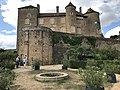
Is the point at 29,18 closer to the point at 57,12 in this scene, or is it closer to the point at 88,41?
the point at 57,12

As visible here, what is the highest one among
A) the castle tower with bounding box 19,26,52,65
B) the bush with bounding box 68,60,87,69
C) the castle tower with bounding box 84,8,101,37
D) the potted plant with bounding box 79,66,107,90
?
the castle tower with bounding box 84,8,101,37

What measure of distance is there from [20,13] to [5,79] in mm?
35862

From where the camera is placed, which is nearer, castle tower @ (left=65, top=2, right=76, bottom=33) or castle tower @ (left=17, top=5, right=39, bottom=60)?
castle tower @ (left=17, top=5, right=39, bottom=60)

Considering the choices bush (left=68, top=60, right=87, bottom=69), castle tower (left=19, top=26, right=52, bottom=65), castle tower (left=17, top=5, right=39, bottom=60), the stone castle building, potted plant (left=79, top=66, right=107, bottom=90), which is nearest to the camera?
potted plant (left=79, top=66, right=107, bottom=90)

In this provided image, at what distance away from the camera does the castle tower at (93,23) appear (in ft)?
156

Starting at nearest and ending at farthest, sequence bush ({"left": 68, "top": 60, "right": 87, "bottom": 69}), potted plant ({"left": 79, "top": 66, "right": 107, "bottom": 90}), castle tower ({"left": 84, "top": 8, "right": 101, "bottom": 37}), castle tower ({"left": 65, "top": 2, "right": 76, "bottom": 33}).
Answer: potted plant ({"left": 79, "top": 66, "right": 107, "bottom": 90}), bush ({"left": 68, "top": 60, "right": 87, "bottom": 69}), castle tower ({"left": 65, "top": 2, "right": 76, "bottom": 33}), castle tower ({"left": 84, "top": 8, "right": 101, "bottom": 37})

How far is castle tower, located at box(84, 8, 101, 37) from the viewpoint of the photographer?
1875 inches

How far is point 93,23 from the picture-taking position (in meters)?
47.7

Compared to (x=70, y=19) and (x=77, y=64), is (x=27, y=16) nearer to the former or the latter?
(x=70, y=19)

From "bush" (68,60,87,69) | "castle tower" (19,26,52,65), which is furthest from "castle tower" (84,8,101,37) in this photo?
"bush" (68,60,87,69)

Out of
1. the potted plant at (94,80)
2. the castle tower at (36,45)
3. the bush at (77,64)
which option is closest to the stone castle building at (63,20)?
the castle tower at (36,45)

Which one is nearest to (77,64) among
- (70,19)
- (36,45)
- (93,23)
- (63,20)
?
(36,45)

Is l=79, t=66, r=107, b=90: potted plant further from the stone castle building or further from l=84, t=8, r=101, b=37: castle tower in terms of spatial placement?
l=84, t=8, r=101, b=37: castle tower

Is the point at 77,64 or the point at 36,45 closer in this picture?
the point at 77,64
